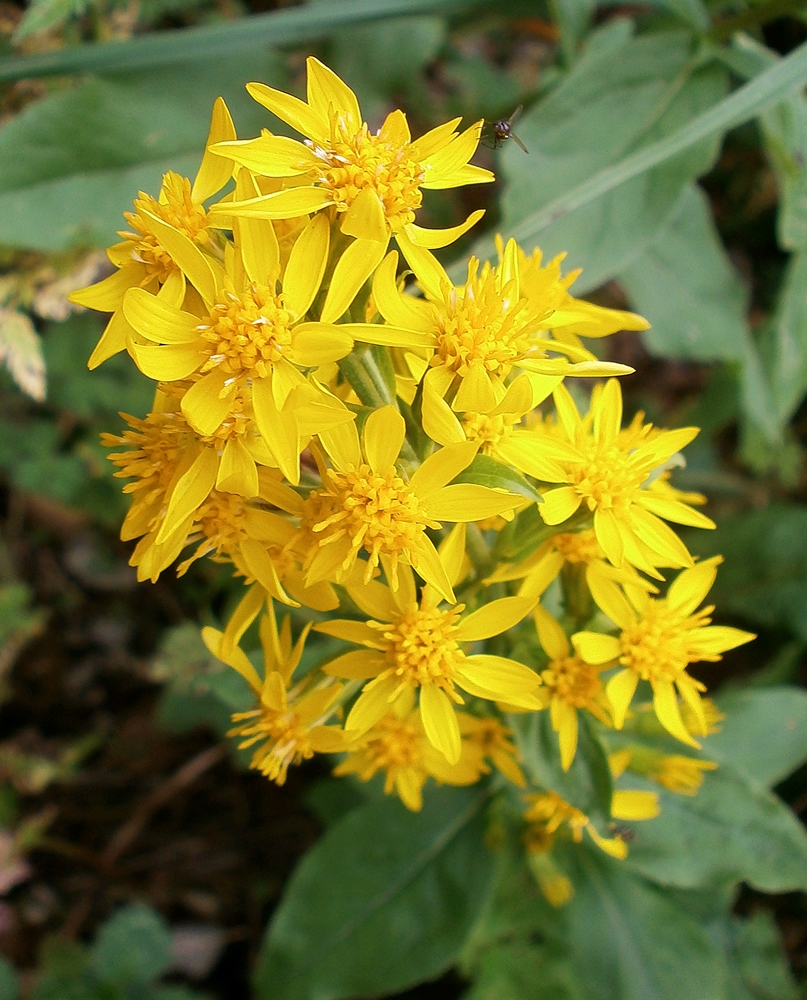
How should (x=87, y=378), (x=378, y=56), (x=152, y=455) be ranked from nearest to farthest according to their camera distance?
1. (x=152, y=455)
2. (x=87, y=378)
3. (x=378, y=56)

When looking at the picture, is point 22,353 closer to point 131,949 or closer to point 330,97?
point 330,97

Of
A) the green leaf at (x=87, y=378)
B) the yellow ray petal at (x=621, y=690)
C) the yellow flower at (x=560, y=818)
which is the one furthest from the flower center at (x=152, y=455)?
the green leaf at (x=87, y=378)

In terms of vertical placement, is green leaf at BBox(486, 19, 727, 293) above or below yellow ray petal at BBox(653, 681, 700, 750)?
above

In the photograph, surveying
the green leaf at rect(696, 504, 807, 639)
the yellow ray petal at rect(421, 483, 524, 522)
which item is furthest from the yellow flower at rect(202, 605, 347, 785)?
the green leaf at rect(696, 504, 807, 639)

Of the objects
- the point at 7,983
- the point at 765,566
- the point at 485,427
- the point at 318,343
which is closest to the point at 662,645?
the point at 485,427

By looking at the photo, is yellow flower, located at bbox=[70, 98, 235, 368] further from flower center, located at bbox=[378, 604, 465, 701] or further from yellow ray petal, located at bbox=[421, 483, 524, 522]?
flower center, located at bbox=[378, 604, 465, 701]

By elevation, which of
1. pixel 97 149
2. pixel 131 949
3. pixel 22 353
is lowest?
pixel 131 949

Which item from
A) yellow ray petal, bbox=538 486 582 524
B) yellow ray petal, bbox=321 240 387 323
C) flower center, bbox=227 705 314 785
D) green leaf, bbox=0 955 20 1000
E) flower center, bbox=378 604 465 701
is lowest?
green leaf, bbox=0 955 20 1000

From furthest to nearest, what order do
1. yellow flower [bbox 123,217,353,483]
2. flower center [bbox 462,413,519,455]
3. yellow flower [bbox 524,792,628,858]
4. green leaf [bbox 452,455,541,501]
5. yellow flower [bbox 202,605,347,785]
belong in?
yellow flower [bbox 524,792,628,858], yellow flower [bbox 202,605,347,785], flower center [bbox 462,413,519,455], green leaf [bbox 452,455,541,501], yellow flower [bbox 123,217,353,483]
